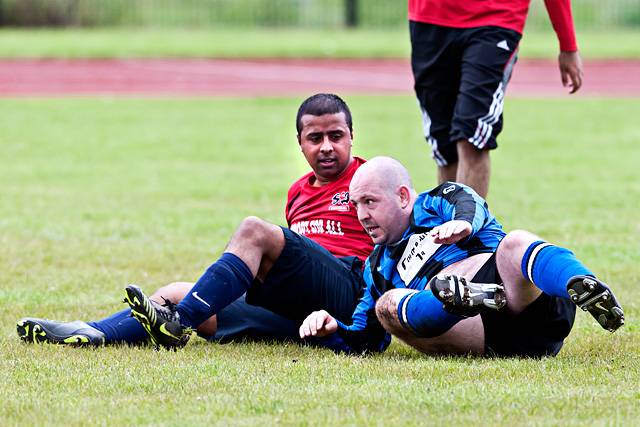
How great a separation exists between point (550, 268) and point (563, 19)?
3226 mm

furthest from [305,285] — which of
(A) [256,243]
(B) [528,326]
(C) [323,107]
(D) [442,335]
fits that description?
→ (B) [528,326]

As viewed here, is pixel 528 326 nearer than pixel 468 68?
Yes

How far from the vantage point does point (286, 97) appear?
21219 mm

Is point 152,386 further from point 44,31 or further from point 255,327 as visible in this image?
point 44,31

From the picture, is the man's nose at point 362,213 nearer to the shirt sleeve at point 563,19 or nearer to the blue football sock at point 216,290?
the blue football sock at point 216,290

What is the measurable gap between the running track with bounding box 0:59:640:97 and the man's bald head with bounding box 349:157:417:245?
1625 cm

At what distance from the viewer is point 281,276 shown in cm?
551

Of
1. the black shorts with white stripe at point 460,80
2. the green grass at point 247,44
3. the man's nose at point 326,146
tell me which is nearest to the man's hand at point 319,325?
the man's nose at point 326,146

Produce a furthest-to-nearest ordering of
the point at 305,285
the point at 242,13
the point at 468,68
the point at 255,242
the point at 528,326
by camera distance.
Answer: the point at 242,13 → the point at 468,68 → the point at 305,285 → the point at 255,242 → the point at 528,326

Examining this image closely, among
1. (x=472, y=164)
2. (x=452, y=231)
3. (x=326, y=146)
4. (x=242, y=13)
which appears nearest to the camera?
(x=452, y=231)

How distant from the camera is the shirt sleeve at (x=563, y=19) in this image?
7.56m

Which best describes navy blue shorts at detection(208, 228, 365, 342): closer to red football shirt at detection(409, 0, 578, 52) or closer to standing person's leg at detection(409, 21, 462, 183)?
standing person's leg at detection(409, 21, 462, 183)

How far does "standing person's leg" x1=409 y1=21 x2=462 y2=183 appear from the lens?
7.52 meters

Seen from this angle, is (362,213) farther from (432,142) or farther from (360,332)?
(432,142)
